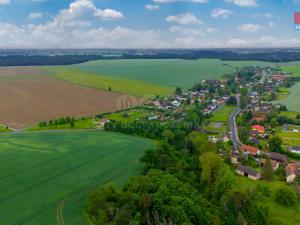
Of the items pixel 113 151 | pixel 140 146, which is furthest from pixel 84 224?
pixel 140 146

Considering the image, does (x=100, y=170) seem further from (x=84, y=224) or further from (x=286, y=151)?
(x=286, y=151)

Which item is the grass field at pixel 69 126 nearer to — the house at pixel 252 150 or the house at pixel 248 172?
the house at pixel 252 150

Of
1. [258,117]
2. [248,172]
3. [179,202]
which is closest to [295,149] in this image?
[248,172]

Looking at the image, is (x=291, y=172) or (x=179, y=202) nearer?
(x=179, y=202)

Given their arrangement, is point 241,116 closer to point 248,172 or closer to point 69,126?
point 248,172

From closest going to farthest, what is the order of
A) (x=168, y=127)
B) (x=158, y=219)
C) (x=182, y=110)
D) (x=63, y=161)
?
(x=158, y=219), (x=63, y=161), (x=168, y=127), (x=182, y=110)
